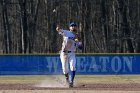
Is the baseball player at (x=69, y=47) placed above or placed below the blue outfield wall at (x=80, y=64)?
above

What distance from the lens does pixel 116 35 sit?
5316 cm

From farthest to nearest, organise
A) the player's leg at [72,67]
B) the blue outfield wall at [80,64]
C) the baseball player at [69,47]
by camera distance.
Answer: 1. the blue outfield wall at [80,64]
2. the baseball player at [69,47]
3. the player's leg at [72,67]

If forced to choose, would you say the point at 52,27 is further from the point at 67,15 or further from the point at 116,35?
the point at 116,35

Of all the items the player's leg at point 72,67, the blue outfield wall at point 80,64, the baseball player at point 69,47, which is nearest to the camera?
the player's leg at point 72,67

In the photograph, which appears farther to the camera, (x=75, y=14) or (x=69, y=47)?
(x=75, y=14)

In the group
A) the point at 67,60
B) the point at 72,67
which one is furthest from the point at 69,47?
the point at 72,67

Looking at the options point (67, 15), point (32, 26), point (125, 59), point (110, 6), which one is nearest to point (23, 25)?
point (32, 26)

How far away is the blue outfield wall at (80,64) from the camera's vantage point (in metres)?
26.6

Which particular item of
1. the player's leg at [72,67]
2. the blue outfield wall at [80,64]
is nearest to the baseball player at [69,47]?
the player's leg at [72,67]

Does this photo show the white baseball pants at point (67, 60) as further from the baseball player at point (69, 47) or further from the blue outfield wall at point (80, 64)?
the blue outfield wall at point (80, 64)

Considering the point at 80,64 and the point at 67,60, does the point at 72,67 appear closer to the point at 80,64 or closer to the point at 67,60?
the point at 67,60

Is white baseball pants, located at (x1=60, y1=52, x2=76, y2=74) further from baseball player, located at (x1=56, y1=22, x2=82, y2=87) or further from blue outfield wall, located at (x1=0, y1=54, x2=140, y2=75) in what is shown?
blue outfield wall, located at (x1=0, y1=54, x2=140, y2=75)

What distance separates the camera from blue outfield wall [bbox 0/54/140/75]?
87.2ft

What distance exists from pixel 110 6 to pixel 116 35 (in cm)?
362
